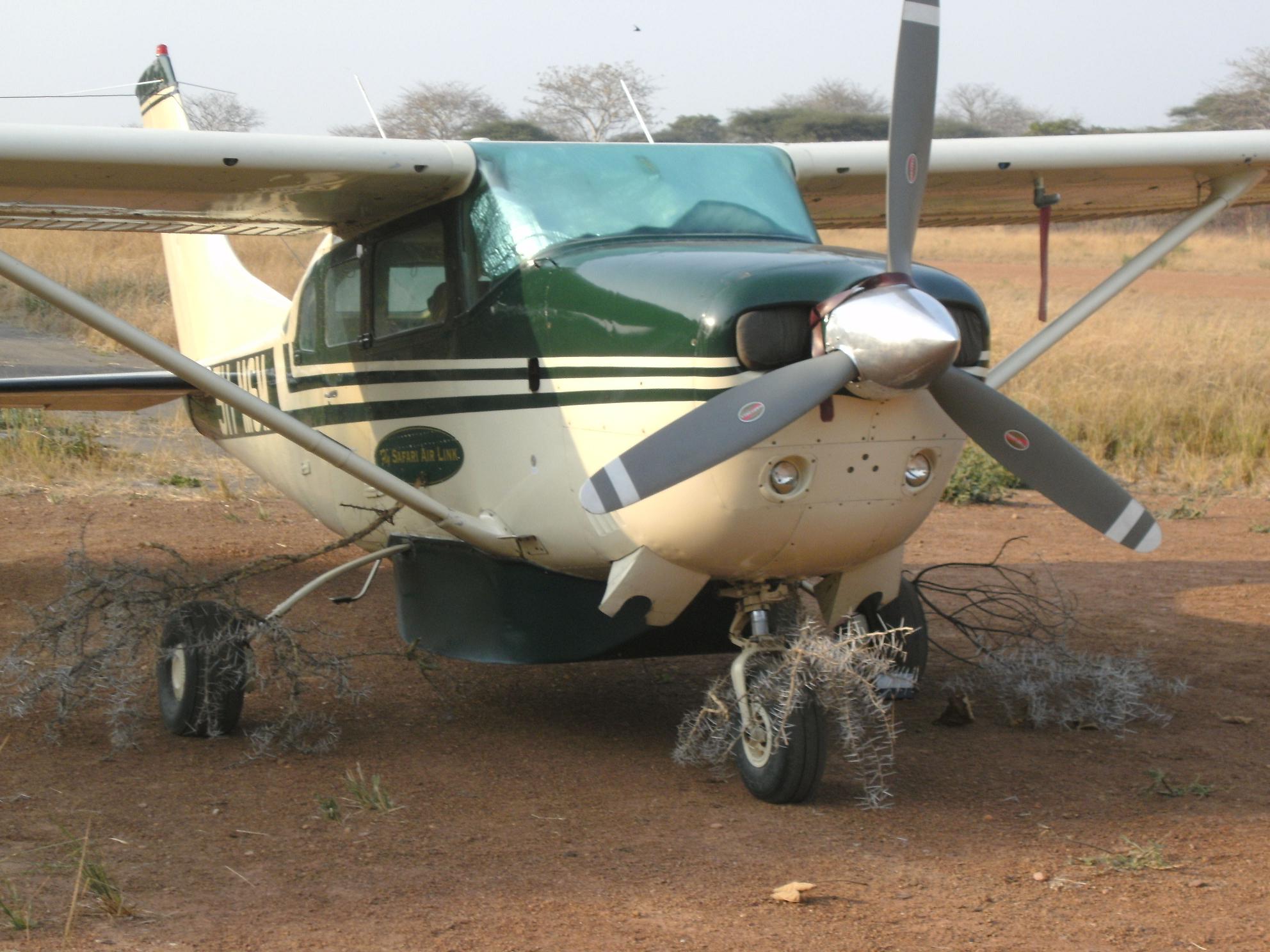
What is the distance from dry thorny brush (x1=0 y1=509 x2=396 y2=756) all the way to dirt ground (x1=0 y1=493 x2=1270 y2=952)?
0.46ft

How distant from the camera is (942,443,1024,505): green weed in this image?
1238 centimetres

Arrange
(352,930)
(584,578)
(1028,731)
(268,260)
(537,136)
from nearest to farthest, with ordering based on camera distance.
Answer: (352,930), (584,578), (1028,731), (268,260), (537,136)

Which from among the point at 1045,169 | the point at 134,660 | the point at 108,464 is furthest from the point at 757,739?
the point at 108,464


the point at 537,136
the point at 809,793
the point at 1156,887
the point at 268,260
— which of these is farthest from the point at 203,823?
the point at 537,136

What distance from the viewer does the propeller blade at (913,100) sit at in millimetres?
4781

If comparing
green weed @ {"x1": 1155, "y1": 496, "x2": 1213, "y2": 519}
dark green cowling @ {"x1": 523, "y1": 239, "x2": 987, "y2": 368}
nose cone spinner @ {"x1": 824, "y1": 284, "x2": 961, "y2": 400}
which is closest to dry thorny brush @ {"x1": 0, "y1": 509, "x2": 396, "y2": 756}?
dark green cowling @ {"x1": 523, "y1": 239, "x2": 987, "y2": 368}

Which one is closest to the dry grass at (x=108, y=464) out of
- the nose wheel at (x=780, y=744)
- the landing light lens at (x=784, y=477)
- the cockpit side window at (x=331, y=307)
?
the cockpit side window at (x=331, y=307)

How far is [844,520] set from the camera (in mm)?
4664

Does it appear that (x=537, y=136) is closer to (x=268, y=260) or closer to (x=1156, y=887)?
(x=268, y=260)

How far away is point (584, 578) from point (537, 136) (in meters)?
35.2

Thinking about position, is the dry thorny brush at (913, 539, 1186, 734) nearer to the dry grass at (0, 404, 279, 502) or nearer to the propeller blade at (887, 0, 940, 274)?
the propeller blade at (887, 0, 940, 274)

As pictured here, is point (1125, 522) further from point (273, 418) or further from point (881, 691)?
point (273, 418)

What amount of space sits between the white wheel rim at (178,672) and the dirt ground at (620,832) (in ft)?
0.77

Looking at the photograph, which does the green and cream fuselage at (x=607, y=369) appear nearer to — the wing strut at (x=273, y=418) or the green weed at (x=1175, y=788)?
the wing strut at (x=273, y=418)
